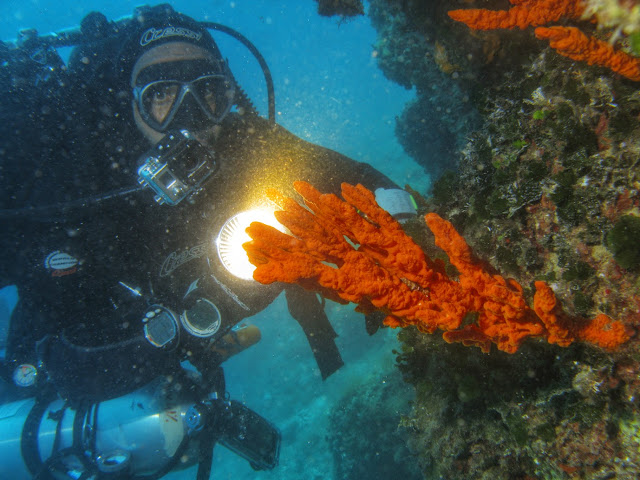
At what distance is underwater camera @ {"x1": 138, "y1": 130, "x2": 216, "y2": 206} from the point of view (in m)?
3.87

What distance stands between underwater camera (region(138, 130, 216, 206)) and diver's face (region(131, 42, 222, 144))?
619 mm

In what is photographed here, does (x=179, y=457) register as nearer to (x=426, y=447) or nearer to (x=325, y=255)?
(x=426, y=447)


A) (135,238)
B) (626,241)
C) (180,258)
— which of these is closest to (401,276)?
(626,241)

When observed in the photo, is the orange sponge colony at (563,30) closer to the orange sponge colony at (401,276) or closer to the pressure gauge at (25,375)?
the orange sponge colony at (401,276)

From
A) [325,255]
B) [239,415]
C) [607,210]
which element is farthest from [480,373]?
[239,415]

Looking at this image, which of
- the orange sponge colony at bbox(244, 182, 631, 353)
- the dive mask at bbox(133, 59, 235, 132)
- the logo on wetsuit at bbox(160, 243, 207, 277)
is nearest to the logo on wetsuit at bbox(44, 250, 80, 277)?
the logo on wetsuit at bbox(160, 243, 207, 277)

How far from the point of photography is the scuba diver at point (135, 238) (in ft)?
13.3

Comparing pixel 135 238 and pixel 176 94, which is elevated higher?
pixel 176 94

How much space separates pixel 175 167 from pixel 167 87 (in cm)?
152

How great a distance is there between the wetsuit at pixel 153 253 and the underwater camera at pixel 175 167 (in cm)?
31

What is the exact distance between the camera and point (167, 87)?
179 inches

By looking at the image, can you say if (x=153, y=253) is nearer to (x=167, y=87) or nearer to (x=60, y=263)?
(x=60, y=263)

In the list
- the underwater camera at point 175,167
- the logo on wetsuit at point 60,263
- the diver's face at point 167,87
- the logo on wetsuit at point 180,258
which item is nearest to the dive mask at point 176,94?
the diver's face at point 167,87

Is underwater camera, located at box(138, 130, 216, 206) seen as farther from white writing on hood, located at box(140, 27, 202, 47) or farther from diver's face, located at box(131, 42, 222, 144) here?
white writing on hood, located at box(140, 27, 202, 47)
